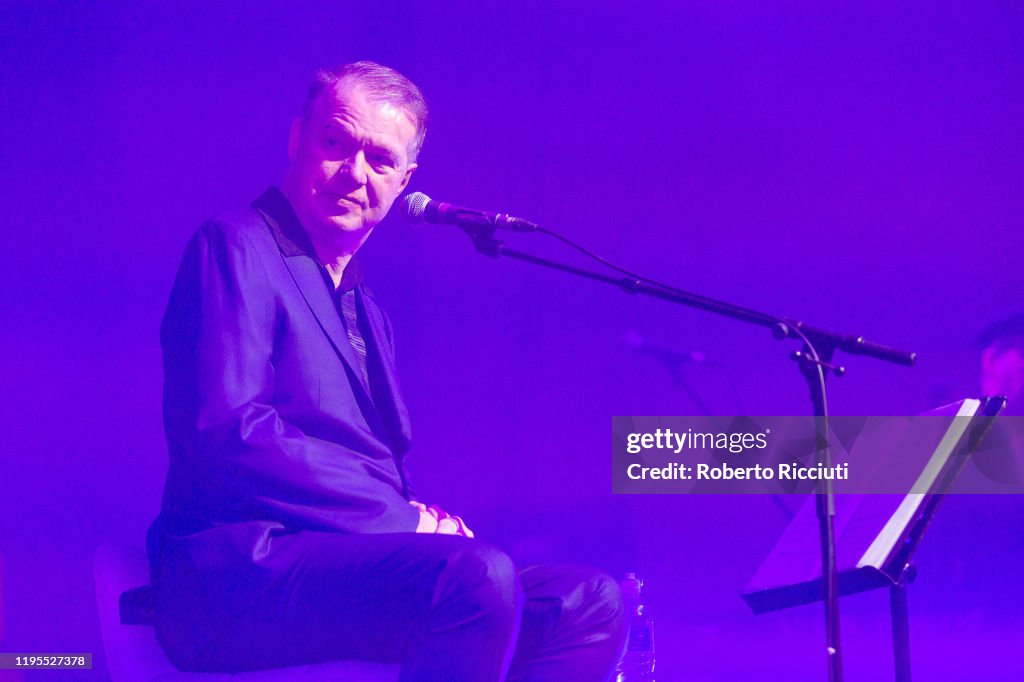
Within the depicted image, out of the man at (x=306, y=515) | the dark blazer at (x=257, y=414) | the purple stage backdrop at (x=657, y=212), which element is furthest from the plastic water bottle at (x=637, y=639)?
the dark blazer at (x=257, y=414)

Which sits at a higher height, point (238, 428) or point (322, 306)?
point (322, 306)

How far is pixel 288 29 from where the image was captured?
3.21 metres

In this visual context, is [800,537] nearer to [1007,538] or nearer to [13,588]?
[1007,538]

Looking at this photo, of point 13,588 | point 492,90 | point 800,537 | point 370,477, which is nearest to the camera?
point 370,477

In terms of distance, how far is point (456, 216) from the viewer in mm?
1927

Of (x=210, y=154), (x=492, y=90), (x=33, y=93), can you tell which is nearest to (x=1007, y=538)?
(x=492, y=90)

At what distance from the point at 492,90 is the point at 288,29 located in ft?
2.34

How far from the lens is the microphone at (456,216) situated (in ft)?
6.24

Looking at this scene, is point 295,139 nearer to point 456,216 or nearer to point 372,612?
point 456,216

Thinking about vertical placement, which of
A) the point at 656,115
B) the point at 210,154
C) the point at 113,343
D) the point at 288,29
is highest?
the point at 288,29

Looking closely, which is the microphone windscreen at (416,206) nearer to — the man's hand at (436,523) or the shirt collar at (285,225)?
the shirt collar at (285,225)

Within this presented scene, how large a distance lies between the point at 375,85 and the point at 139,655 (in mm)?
1252

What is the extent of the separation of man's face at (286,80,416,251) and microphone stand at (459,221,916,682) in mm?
283

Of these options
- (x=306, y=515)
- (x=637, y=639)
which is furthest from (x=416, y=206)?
(x=637, y=639)
